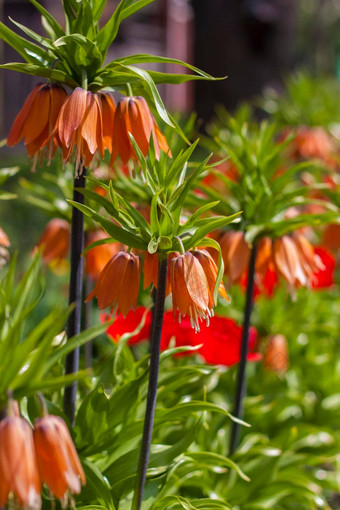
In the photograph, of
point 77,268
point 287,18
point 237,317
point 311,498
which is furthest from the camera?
point 287,18

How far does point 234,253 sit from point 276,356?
762mm

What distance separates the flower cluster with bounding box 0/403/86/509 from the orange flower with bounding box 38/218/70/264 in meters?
0.87

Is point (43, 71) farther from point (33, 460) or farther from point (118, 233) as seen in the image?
point (33, 460)

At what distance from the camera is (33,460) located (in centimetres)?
66

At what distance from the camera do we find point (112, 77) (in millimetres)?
1004

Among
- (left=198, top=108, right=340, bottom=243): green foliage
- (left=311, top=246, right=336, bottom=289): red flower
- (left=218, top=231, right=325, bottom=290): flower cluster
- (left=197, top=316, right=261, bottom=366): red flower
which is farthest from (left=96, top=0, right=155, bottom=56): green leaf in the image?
(left=311, top=246, right=336, bottom=289): red flower

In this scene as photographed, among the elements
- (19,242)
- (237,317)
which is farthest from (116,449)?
(19,242)

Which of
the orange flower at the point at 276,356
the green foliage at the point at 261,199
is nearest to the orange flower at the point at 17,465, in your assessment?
the green foliage at the point at 261,199

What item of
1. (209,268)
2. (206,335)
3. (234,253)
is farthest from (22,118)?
(206,335)

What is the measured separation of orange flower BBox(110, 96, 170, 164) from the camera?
989 millimetres

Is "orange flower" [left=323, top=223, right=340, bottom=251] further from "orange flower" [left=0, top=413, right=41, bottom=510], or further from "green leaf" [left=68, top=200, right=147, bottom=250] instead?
"orange flower" [left=0, top=413, right=41, bottom=510]

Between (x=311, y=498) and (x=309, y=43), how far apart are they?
61.1 ft

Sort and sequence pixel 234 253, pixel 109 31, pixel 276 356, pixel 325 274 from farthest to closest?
pixel 325 274
pixel 276 356
pixel 234 253
pixel 109 31

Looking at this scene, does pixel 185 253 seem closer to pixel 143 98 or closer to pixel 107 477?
pixel 143 98
